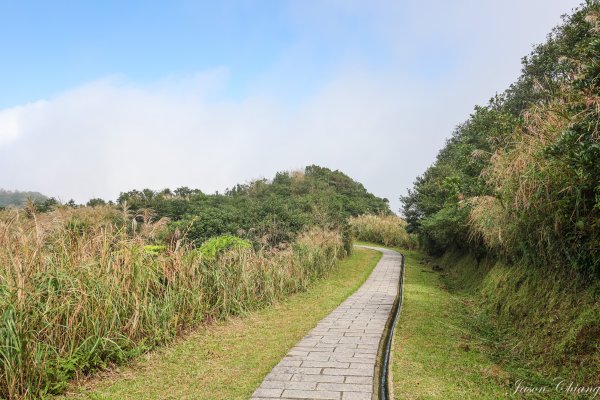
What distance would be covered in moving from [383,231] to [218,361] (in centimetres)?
2705

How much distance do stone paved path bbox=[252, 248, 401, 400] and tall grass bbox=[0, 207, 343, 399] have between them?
189 centimetres

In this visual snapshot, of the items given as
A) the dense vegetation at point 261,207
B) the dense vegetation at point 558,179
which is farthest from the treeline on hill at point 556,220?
the dense vegetation at point 261,207

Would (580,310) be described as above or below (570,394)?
above

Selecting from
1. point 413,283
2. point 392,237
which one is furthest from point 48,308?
point 392,237

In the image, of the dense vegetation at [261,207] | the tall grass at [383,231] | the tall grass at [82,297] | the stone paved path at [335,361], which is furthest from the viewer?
the tall grass at [383,231]

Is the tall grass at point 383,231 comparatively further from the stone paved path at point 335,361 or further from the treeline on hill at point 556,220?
the stone paved path at point 335,361

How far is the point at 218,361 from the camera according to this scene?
5.60m

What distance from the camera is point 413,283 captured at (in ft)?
45.3

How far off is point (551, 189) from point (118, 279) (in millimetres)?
5897

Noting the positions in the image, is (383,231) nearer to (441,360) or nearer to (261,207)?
(261,207)

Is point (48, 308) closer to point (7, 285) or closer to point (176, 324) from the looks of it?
point (7, 285)

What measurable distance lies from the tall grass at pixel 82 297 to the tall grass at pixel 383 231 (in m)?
22.6

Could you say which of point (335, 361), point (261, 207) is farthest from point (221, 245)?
point (261, 207)

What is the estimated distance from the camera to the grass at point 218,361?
4.48m
